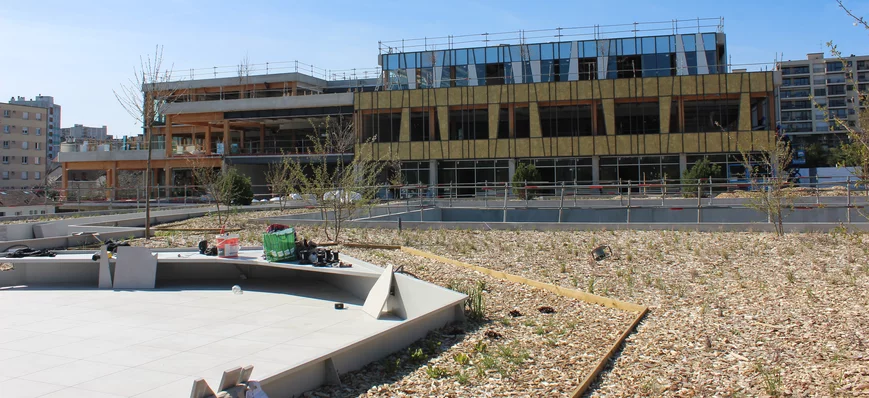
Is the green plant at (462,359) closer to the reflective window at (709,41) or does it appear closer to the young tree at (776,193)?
the young tree at (776,193)

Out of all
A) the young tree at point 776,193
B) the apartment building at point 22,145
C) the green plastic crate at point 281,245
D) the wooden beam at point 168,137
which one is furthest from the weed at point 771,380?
the apartment building at point 22,145

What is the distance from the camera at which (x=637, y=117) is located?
1826 inches

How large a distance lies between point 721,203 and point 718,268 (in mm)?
13556

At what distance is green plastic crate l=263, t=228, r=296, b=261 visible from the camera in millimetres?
10313

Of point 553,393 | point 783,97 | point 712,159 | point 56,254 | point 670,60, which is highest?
point 783,97

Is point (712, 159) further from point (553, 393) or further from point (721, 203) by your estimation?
point (553, 393)

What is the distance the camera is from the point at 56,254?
37.9 feet

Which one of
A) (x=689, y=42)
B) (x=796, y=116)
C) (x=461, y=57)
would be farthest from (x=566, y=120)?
(x=796, y=116)

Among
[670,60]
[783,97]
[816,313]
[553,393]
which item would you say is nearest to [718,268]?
[816,313]

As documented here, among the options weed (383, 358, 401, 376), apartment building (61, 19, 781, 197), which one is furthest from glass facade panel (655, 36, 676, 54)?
weed (383, 358, 401, 376)

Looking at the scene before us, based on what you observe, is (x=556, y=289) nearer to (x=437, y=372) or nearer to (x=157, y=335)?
(x=437, y=372)

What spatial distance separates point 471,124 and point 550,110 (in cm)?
596

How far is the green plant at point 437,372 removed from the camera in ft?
20.1

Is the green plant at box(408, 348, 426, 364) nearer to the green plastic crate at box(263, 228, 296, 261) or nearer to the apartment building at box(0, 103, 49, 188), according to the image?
the green plastic crate at box(263, 228, 296, 261)
